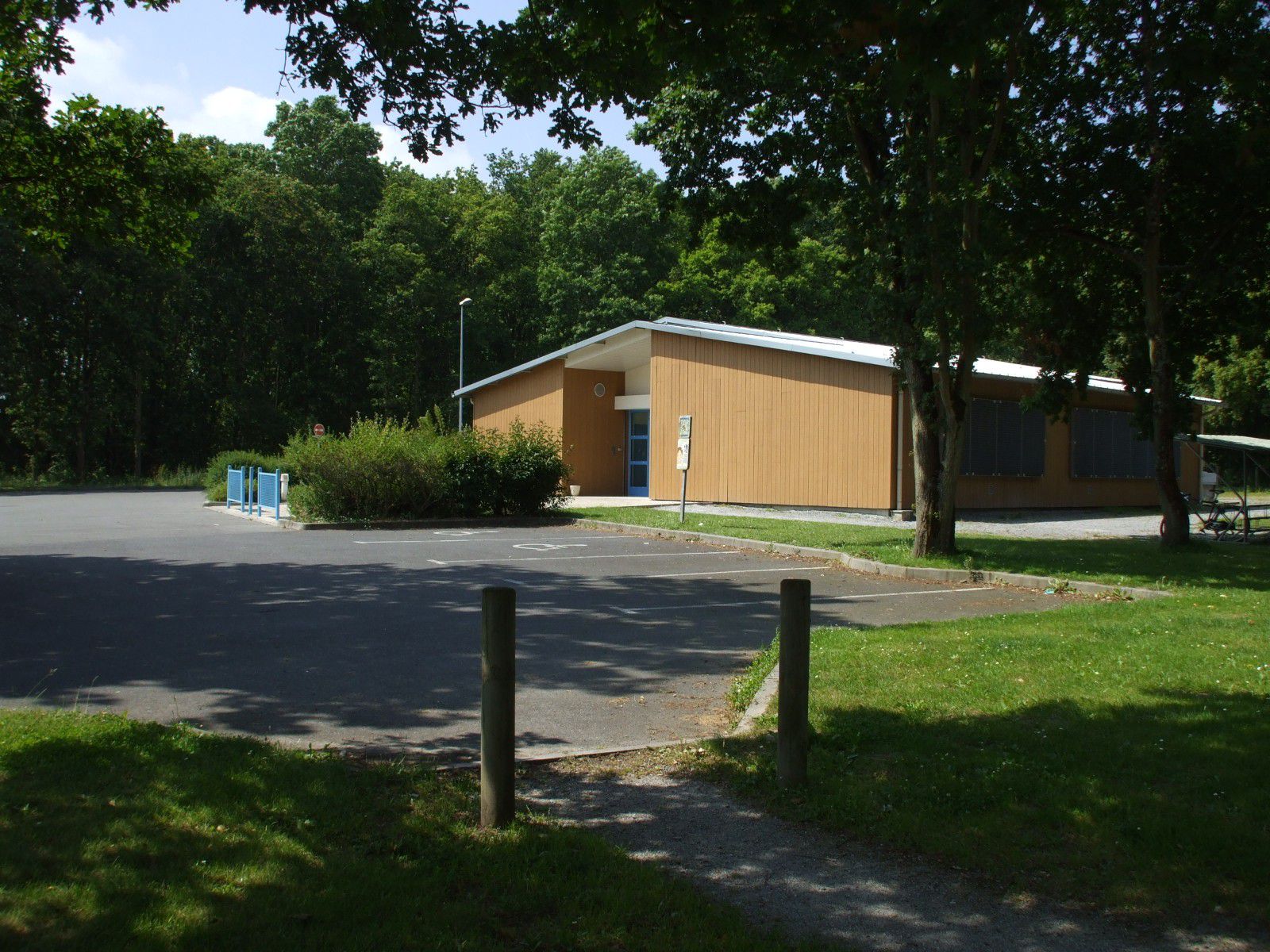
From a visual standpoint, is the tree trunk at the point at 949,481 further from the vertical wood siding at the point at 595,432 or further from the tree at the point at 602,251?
the tree at the point at 602,251

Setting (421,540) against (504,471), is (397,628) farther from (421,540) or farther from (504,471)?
(504,471)

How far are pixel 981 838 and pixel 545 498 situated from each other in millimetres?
20200

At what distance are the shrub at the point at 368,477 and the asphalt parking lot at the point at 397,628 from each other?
346 centimetres

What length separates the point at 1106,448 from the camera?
30.0 m

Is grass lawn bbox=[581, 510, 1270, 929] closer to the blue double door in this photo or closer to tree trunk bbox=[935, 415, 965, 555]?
tree trunk bbox=[935, 415, 965, 555]

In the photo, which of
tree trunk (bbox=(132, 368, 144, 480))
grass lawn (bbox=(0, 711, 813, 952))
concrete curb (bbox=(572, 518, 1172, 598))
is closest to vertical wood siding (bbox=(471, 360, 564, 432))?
concrete curb (bbox=(572, 518, 1172, 598))

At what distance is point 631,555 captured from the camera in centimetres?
1680

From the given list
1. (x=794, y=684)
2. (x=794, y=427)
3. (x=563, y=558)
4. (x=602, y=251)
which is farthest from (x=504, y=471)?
(x=602, y=251)

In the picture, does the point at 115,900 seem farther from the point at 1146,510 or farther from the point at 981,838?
the point at 1146,510

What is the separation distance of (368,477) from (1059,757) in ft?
61.0

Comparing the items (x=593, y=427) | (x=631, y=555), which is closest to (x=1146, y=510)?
(x=593, y=427)

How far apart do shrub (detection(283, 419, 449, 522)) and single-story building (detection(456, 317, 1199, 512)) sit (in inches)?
174

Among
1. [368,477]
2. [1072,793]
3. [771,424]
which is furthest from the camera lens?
[771,424]

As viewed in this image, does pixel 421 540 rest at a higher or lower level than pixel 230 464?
lower
